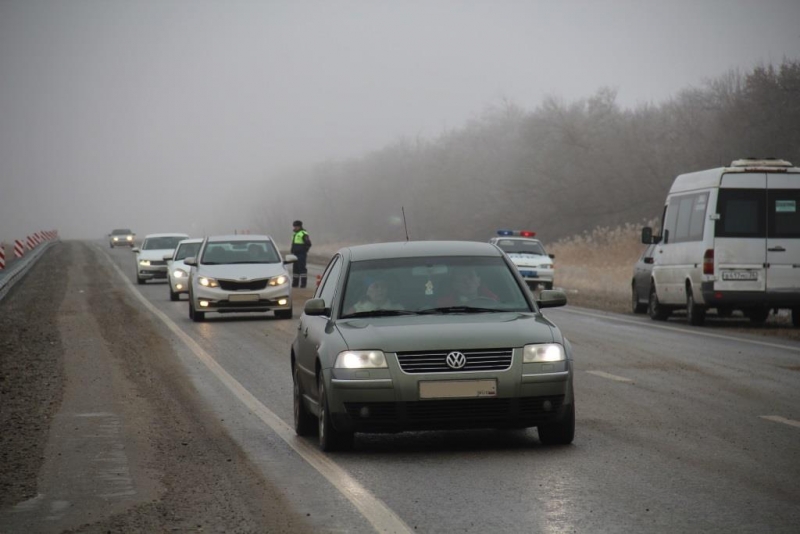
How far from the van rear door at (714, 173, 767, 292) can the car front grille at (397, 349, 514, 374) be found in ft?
46.2

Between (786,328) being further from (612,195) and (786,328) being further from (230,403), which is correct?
(612,195)

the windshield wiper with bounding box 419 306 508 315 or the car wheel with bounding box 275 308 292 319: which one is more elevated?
the windshield wiper with bounding box 419 306 508 315

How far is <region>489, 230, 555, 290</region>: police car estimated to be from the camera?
38312 mm

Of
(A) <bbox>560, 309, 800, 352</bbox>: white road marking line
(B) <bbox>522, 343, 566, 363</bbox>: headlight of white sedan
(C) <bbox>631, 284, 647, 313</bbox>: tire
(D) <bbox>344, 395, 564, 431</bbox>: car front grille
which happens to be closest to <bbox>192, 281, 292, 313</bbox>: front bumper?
(A) <bbox>560, 309, 800, 352</bbox>: white road marking line

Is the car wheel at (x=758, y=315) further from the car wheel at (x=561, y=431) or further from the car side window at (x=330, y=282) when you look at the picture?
the car wheel at (x=561, y=431)

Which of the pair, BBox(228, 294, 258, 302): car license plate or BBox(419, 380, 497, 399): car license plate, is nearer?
BBox(419, 380, 497, 399): car license plate

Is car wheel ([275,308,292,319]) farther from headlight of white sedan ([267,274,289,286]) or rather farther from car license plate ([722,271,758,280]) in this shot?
car license plate ([722,271,758,280])

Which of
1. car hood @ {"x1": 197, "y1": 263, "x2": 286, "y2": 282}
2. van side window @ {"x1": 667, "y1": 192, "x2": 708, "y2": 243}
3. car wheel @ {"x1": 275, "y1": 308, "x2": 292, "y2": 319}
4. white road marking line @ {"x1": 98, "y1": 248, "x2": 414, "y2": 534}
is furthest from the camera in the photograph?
car wheel @ {"x1": 275, "y1": 308, "x2": 292, "y2": 319}

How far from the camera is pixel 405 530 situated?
6.98 m

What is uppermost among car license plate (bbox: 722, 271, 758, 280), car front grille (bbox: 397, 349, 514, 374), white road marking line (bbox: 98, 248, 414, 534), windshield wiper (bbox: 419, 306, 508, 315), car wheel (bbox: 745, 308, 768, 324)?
car license plate (bbox: 722, 271, 758, 280)

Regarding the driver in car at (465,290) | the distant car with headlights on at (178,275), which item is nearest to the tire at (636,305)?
the distant car with headlights on at (178,275)

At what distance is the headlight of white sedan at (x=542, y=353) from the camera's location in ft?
31.9

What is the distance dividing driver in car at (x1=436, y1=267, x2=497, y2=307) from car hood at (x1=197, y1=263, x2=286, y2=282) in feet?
50.7

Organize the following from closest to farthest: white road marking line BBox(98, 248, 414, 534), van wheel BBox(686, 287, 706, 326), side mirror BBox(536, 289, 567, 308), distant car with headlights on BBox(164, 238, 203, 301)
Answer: white road marking line BBox(98, 248, 414, 534) < side mirror BBox(536, 289, 567, 308) < van wheel BBox(686, 287, 706, 326) < distant car with headlights on BBox(164, 238, 203, 301)
